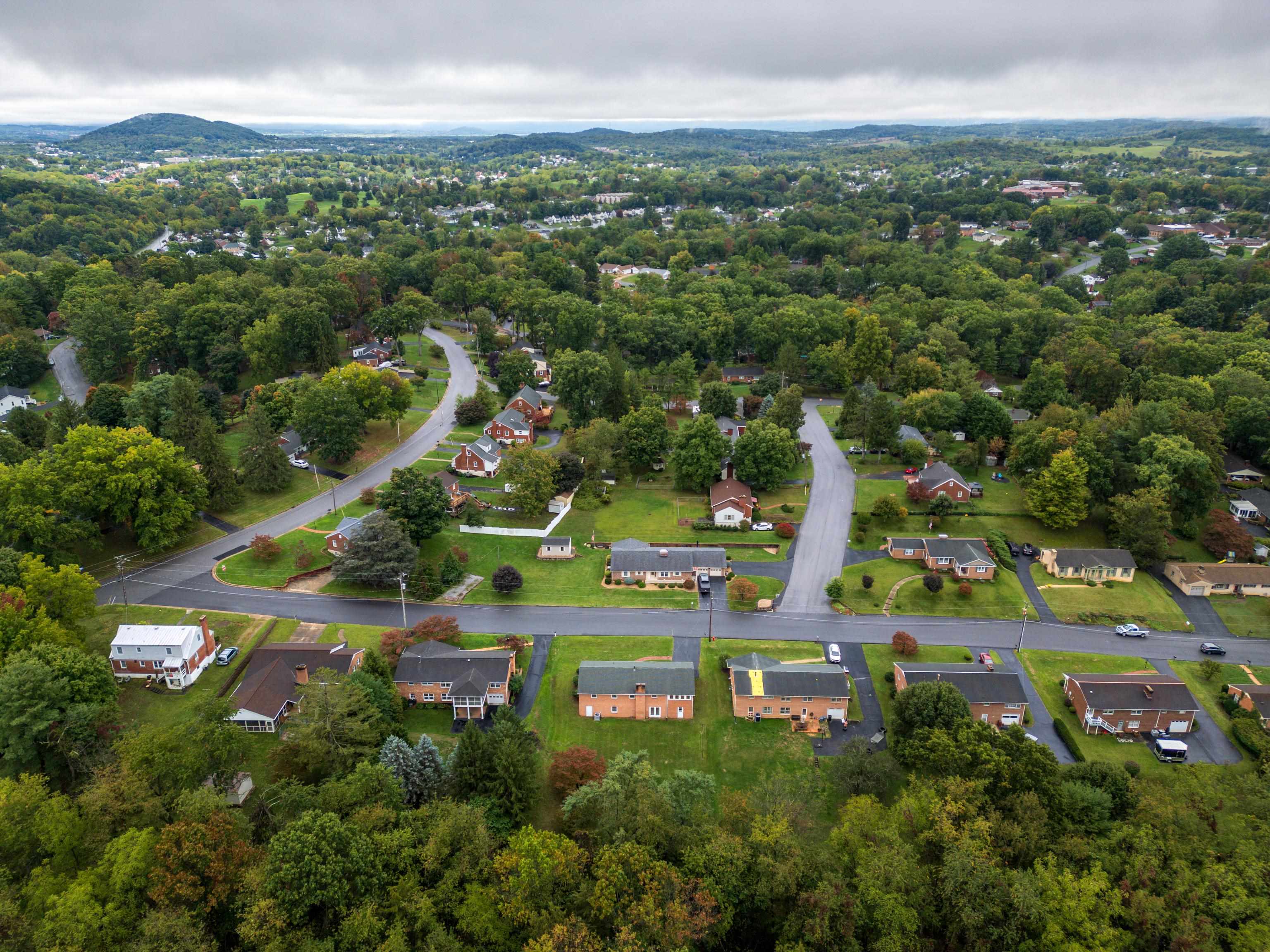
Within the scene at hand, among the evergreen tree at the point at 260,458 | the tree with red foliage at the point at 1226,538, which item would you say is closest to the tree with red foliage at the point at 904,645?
the tree with red foliage at the point at 1226,538

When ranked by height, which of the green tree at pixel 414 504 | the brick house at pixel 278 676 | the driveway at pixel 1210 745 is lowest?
the driveway at pixel 1210 745

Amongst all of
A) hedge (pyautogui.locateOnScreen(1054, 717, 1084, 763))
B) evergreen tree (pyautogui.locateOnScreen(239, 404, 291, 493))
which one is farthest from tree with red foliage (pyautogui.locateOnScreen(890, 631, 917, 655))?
evergreen tree (pyautogui.locateOnScreen(239, 404, 291, 493))

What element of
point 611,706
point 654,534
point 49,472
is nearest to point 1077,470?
point 654,534

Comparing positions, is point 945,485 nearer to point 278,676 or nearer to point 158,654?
point 278,676

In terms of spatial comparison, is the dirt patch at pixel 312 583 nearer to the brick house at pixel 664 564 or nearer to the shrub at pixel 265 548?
the shrub at pixel 265 548

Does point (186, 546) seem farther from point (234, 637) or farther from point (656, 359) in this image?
point (656, 359)
